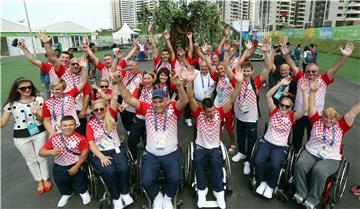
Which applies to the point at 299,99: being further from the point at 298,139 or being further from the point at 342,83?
the point at 342,83

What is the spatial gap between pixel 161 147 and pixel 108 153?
67 cm

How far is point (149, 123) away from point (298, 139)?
2.41 metres

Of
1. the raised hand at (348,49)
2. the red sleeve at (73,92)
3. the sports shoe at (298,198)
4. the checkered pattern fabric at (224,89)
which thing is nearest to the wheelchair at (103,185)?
the red sleeve at (73,92)

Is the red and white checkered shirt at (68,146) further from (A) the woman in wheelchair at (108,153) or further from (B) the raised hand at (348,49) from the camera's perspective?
(B) the raised hand at (348,49)

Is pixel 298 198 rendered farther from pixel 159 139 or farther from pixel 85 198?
pixel 85 198

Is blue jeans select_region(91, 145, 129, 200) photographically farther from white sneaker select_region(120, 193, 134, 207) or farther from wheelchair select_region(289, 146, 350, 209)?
wheelchair select_region(289, 146, 350, 209)

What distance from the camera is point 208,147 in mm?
2984

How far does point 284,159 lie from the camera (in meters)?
2.96

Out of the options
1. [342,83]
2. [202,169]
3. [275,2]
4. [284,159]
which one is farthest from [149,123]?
[275,2]

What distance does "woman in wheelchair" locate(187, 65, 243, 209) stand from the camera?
2.88m

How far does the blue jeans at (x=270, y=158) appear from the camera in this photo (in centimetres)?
290

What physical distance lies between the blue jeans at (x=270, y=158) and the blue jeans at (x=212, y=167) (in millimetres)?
511

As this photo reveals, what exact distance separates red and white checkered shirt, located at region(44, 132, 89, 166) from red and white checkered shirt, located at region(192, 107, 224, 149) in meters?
1.40

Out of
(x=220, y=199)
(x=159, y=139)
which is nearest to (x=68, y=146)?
(x=159, y=139)
